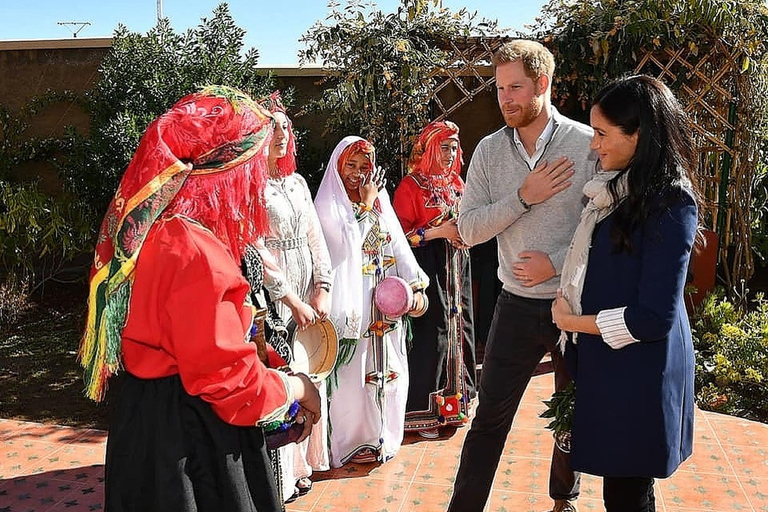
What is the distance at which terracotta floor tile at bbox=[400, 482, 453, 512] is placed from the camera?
11.5 feet

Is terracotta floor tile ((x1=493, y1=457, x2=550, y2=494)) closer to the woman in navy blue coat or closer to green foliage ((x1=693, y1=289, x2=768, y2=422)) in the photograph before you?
the woman in navy blue coat

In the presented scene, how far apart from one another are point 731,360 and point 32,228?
18.1 feet

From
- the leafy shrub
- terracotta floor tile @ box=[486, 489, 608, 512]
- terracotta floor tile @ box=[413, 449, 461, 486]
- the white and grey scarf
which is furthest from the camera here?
the leafy shrub

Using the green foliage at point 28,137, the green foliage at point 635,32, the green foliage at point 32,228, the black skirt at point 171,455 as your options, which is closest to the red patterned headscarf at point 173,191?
the black skirt at point 171,455

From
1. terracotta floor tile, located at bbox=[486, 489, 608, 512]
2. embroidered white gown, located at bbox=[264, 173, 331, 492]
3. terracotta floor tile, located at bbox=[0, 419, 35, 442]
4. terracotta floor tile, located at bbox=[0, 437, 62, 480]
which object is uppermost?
embroidered white gown, located at bbox=[264, 173, 331, 492]

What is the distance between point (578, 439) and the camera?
238cm

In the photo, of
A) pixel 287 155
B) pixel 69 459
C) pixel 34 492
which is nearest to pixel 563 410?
pixel 287 155

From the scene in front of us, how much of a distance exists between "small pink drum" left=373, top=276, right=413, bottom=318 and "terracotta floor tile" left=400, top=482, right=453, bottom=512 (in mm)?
841

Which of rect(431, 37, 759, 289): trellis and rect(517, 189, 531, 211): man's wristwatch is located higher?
rect(431, 37, 759, 289): trellis

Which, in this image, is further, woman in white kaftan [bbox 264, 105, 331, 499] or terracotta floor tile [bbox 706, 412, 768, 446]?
terracotta floor tile [bbox 706, 412, 768, 446]

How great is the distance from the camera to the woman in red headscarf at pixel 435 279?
175 inches

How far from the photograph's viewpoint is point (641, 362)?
2.24 m

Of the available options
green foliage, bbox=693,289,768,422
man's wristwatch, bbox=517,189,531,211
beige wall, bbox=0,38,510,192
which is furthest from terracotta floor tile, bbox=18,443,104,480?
beige wall, bbox=0,38,510,192

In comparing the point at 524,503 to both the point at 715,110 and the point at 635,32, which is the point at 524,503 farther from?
the point at 715,110
